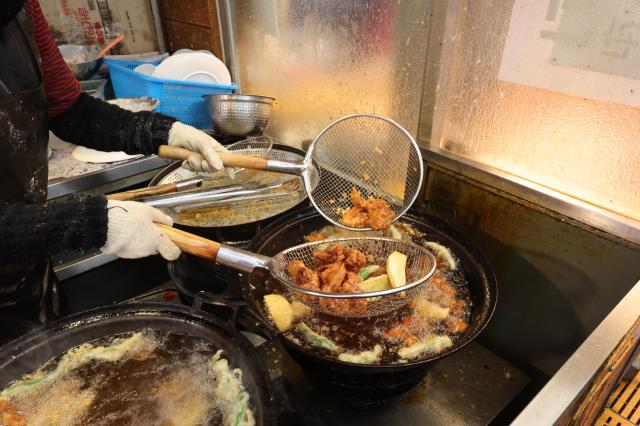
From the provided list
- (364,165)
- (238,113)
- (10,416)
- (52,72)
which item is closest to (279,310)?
(10,416)

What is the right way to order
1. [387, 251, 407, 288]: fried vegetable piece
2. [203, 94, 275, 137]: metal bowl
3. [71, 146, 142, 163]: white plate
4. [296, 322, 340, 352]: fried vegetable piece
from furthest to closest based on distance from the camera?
[203, 94, 275, 137]: metal bowl
[71, 146, 142, 163]: white plate
[387, 251, 407, 288]: fried vegetable piece
[296, 322, 340, 352]: fried vegetable piece

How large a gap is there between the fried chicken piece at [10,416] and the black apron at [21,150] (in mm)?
642

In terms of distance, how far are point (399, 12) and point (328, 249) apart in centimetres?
122

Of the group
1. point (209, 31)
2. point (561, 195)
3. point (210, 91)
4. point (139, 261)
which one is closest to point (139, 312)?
point (139, 261)

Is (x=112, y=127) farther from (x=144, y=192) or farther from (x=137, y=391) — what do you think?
(x=137, y=391)

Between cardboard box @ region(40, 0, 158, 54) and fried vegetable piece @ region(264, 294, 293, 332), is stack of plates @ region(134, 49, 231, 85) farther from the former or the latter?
fried vegetable piece @ region(264, 294, 293, 332)

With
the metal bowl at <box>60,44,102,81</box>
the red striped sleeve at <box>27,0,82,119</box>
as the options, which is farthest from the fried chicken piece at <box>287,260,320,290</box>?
the metal bowl at <box>60,44,102,81</box>

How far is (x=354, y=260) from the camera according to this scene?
1.66 meters

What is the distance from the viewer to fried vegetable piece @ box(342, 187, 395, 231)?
6.11 ft

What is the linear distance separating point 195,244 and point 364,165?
1.26 metres

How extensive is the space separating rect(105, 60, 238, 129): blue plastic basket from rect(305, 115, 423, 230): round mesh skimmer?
1.24 m

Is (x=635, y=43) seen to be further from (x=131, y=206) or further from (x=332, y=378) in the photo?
(x=131, y=206)

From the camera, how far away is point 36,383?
4.03 ft

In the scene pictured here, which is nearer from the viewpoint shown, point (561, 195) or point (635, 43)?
point (635, 43)
